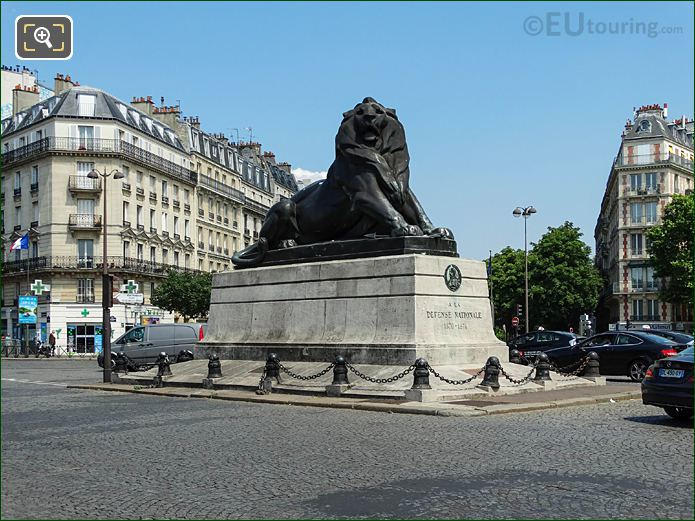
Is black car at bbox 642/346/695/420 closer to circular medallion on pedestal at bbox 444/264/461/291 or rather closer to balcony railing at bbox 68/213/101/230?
circular medallion on pedestal at bbox 444/264/461/291

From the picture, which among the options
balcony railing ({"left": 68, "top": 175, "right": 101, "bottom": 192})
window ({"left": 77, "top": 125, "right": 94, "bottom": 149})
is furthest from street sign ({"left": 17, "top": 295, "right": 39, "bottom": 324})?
window ({"left": 77, "top": 125, "right": 94, "bottom": 149})

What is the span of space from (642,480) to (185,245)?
215 feet

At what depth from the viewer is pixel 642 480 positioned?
7.77 meters

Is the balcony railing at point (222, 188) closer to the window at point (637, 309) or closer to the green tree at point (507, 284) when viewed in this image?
the green tree at point (507, 284)

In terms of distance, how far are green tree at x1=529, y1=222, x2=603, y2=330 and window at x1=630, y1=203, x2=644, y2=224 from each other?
8635mm

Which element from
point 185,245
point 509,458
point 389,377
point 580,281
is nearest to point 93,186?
point 185,245

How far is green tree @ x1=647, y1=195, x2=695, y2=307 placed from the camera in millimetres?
58844

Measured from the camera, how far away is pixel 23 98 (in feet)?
225

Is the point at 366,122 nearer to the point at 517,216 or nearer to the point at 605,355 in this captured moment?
the point at 605,355

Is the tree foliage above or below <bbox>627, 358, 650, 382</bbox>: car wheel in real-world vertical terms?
above

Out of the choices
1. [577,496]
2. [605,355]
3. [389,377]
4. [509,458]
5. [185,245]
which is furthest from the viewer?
[185,245]

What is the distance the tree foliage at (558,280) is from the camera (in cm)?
7319

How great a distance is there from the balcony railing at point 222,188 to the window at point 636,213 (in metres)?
36.0

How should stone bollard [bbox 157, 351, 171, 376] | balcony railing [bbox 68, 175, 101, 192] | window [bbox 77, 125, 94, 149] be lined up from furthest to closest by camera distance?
window [bbox 77, 125, 94, 149], balcony railing [bbox 68, 175, 101, 192], stone bollard [bbox 157, 351, 171, 376]
